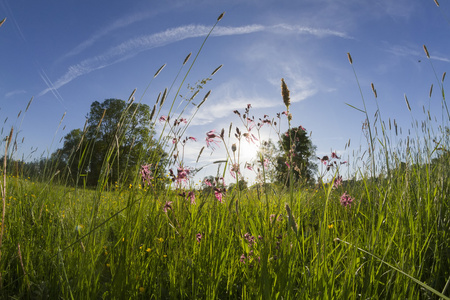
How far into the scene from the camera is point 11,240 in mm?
1887

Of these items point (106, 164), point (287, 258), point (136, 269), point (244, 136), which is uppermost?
point (244, 136)

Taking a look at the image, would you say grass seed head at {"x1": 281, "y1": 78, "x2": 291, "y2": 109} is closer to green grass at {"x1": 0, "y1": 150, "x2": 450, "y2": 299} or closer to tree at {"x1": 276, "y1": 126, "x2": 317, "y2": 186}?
tree at {"x1": 276, "y1": 126, "x2": 317, "y2": 186}

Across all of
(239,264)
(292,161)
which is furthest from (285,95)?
(239,264)

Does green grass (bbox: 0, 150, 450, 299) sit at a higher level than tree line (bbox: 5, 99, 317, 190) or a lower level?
lower

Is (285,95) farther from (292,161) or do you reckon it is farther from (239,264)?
(239,264)

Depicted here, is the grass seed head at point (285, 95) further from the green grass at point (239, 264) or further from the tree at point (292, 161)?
the green grass at point (239, 264)

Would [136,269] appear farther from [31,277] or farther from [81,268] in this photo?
[31,277]

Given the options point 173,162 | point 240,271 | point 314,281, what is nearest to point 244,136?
point 173,162

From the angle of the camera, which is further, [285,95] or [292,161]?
[292,161]

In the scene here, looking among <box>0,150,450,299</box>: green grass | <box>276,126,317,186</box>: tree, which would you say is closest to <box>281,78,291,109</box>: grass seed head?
<box>276,126,317,186</box>: tree

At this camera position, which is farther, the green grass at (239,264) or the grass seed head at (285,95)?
the green grass at (239,264)

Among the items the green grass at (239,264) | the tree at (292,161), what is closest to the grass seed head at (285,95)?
the tree at (292,161)

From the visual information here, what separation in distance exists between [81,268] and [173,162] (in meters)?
0.84

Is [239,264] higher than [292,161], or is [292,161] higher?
[292,161]
